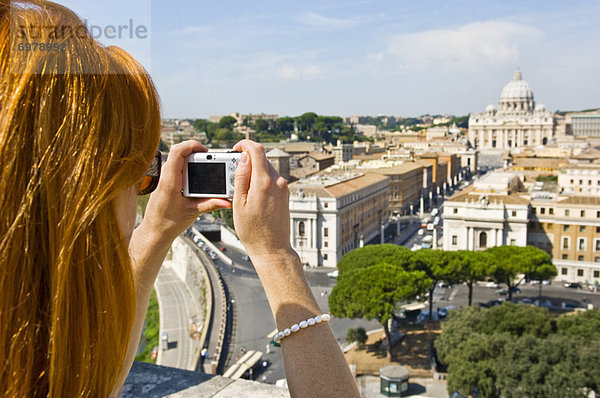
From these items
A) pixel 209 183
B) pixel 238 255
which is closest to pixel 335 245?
pixel 238 255

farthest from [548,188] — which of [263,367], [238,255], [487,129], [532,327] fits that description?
[487,129]

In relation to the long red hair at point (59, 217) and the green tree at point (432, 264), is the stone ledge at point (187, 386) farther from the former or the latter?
the green tree at point (432, 264)

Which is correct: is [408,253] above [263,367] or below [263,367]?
above

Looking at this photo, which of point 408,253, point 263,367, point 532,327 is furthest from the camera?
point 408,253

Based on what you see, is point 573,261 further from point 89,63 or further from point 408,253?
point 89,63

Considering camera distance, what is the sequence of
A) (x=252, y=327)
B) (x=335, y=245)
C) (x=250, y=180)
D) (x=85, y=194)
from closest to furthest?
1. (x=85, y=194)
2. (x=250, y=180)
3. (x=252, y=327)
4. (x=335, y=245)

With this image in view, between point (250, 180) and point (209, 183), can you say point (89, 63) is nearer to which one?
point (250, 180)

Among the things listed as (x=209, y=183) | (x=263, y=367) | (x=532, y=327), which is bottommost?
(x=263, y=367)

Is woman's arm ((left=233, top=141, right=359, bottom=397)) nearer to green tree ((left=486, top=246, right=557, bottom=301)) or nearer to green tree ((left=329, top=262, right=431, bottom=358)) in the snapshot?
green tree ((left=329, top=262, right=431, bottom=358))

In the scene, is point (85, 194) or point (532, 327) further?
point (532, 327)
